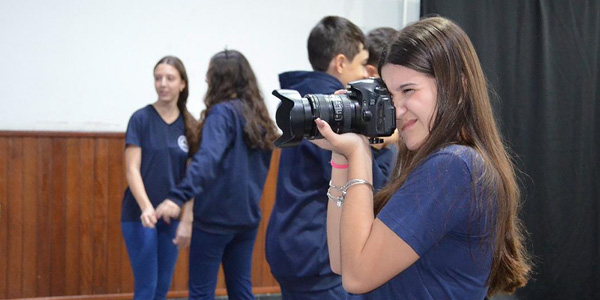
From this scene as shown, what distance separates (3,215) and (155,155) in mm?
1202

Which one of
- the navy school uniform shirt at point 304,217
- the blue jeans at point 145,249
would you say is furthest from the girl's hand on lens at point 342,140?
the blue jeans at point 145,249

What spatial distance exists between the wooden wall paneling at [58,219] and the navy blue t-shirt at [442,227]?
2.97 meters

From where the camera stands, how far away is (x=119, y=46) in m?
3.80

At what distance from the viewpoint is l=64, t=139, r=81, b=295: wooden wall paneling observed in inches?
143

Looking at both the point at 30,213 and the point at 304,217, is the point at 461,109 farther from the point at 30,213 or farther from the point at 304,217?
the point at 30,213

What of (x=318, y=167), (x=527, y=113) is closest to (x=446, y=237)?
(x=318, y=167)

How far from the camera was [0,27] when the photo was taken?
11.9 feet

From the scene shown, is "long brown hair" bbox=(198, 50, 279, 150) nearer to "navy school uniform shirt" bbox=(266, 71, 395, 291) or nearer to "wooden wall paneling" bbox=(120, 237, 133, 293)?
"navy school uniform shirt" bbox=(266, 71, 395, 291)

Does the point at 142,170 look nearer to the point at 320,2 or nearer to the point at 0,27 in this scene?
the point at 0,27

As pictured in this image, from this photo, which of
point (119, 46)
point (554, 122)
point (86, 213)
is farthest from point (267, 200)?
point (554, 122)

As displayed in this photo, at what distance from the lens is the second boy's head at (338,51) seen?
1940 millimetres

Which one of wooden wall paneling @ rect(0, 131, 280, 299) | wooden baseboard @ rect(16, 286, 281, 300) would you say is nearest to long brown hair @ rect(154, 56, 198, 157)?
wooden wall paneling @ rect(0, 131, 280, 299)

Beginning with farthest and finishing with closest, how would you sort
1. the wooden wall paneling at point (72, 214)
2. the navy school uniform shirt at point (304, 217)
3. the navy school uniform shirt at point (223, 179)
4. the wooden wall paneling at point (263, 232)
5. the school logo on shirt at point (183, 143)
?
the wooden wall paneling at point (263, 232)
the wooden wall paneling at point (72, 214)
the school logo on shirt at point (183, 143)
the navy school uniform shirt at point (223, 179)
the navy school uniform shirt at point (304, 217)

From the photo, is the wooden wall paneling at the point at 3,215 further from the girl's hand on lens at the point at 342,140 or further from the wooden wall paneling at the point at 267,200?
the girl's hand on lens at the point at 342,140
